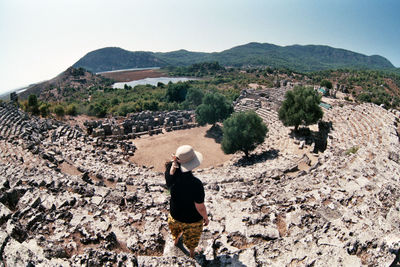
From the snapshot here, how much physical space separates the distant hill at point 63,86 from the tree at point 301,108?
211ft

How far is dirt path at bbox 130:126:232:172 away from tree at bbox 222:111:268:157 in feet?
8.35

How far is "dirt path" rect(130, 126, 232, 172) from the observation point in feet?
65.4

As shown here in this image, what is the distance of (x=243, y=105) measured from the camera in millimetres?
34531

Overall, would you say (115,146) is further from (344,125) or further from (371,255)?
(344,125)

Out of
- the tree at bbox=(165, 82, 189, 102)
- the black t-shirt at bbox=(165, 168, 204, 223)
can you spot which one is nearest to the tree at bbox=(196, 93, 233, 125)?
the tree at bbox=(165, 82, 189, 102)

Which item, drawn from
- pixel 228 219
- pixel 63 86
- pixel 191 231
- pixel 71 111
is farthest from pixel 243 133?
pixel 63 86

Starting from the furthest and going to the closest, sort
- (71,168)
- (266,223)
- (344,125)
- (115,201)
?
(344,125)
(71,168)
(115,201)
(266,223)

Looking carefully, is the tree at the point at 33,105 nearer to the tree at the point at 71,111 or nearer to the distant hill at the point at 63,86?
the tree at the point at 71,111

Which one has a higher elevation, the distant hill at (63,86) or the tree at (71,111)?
the distant hill at (63,86)

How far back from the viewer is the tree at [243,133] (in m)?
17.8

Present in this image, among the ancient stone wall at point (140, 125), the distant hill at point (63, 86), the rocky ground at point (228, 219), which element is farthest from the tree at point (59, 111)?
the distant hill at point (63, 86)

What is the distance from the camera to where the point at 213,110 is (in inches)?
1051

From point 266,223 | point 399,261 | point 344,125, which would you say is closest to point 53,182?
point 266,223

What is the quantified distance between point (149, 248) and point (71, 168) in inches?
427
